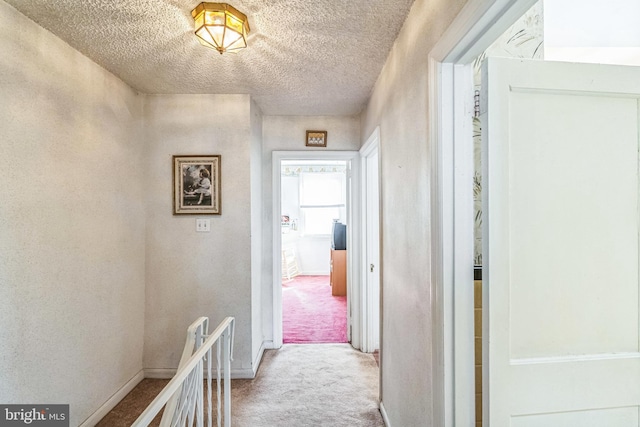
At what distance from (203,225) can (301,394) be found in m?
1.49

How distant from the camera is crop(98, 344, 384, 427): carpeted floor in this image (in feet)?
6.65

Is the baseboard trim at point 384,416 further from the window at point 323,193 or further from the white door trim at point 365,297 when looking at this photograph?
the window at point 323,193

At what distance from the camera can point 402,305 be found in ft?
5.31

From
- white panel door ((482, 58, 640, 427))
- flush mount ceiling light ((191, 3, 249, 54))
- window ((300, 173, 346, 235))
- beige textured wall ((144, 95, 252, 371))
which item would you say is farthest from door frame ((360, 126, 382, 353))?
window ((300, 173, 346, 235))

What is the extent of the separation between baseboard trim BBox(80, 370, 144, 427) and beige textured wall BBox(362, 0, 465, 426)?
5.96ft

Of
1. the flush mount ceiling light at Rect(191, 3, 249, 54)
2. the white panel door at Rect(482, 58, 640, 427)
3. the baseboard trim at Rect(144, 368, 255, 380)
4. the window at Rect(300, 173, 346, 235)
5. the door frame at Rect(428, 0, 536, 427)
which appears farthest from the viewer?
the window at Rect(300, 173, 346, 235)

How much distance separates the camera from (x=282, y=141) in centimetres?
312

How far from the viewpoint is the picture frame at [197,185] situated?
2.54 meters

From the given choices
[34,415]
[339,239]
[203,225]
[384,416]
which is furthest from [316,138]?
[34,415]

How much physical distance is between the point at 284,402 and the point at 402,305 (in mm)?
1240

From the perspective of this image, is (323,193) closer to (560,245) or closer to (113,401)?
(113,401)

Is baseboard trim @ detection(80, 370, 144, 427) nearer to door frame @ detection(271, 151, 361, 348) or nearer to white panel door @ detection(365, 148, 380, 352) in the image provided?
door frame @ detection(271, 151, 361, 348)

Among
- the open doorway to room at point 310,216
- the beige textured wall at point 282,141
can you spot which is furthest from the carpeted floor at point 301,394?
the open doorway to room at point 310,216

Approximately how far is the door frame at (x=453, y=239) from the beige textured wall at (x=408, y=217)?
0.35 ft
